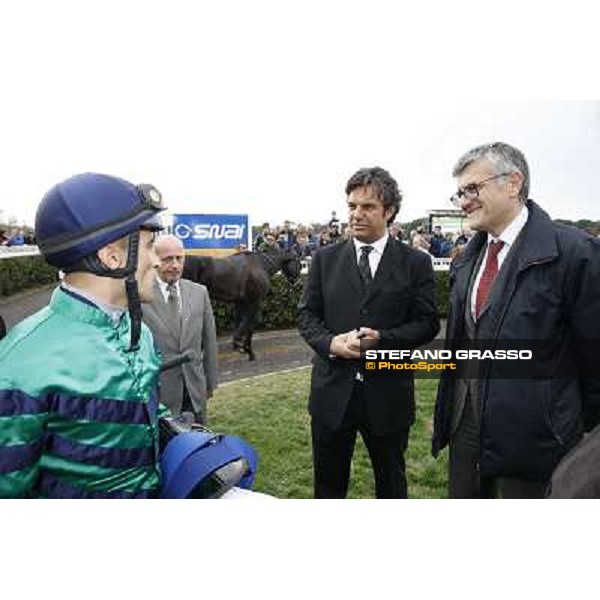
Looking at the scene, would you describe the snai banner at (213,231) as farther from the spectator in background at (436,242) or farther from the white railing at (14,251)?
the spectator in background at (436,242)

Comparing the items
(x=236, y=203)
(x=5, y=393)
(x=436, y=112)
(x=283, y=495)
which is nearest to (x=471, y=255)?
(x=436, y=112)

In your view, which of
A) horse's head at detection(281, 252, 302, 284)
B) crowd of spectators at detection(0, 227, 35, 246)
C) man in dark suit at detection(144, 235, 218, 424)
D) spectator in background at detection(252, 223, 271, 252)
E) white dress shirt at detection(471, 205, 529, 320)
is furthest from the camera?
man in dark suit at detection(144, 235, 218, 424)

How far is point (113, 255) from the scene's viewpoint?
678 mm

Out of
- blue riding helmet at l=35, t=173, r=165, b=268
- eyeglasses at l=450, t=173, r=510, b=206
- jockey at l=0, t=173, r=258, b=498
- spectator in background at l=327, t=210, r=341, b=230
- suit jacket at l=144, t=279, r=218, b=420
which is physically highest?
eyeglasses at l=450, t=173, r=510, b=206

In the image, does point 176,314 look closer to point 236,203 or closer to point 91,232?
point 236,203

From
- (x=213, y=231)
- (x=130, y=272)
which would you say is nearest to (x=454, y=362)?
(x=213, y=231)

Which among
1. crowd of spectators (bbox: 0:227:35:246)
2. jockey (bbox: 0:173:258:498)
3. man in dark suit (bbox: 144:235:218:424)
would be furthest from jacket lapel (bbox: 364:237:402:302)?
crowd of spectators (bbox: 0:227:35:246)

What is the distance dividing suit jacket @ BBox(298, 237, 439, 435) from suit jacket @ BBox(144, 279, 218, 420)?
33cm

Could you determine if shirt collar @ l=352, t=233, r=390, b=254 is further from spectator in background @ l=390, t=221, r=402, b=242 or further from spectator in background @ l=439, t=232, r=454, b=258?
spectator in background @ l=439, t=232, r=454, b=258

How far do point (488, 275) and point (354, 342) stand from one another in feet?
0.95

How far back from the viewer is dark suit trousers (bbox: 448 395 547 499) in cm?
102

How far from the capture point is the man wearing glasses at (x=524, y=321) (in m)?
0.90

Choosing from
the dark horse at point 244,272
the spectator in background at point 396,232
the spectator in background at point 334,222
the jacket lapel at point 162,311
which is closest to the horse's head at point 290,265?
the dark horse at point 244,272

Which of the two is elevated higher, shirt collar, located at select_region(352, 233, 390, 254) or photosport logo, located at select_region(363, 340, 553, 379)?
shirt collar, located at select_region(352, 233, 390, 254)
